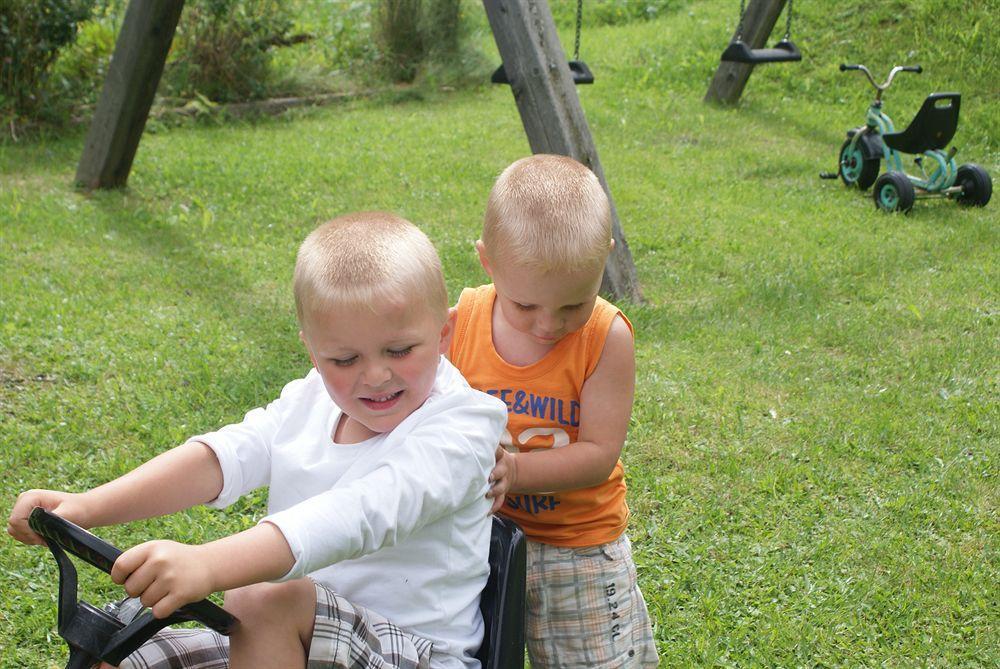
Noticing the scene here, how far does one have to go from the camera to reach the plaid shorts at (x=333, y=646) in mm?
1561

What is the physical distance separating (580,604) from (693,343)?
2.77 m

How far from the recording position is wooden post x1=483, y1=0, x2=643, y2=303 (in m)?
4.76

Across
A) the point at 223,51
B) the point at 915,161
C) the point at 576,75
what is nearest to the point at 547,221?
the point at 576,75

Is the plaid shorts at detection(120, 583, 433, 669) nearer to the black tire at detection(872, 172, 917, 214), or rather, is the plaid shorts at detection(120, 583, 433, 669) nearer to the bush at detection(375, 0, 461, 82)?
the black tire at detection(872, 172, 917, 214)

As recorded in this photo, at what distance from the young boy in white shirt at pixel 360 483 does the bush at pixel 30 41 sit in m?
7.05

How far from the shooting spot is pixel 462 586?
5.84 ft

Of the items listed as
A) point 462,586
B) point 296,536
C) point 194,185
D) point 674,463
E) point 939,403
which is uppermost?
point 296,536

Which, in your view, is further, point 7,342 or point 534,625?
point 7,342

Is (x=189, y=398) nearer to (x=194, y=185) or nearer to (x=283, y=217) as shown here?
(x=283, y=217)

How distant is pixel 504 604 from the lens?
5.94 feet

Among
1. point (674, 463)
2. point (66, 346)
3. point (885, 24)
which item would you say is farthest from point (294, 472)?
point (885, 24)

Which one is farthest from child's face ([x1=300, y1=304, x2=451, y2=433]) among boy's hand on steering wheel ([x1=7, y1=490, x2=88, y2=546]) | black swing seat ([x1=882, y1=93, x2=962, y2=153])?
black swing seat ([x1=882, y1=93, x2=962, y2=153])

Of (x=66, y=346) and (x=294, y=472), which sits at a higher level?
(x=294, y=472)

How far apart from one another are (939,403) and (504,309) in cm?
281
